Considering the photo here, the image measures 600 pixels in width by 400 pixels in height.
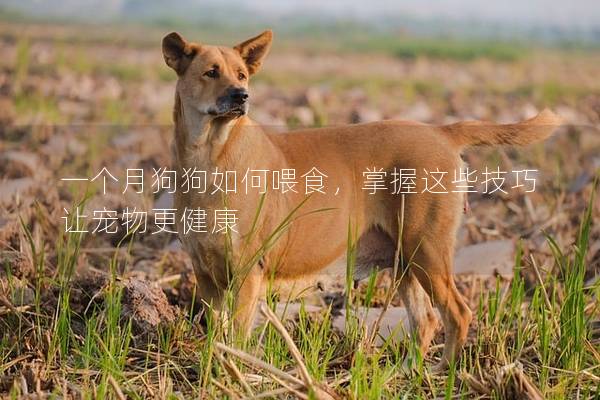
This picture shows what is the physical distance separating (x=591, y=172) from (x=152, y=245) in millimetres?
4370

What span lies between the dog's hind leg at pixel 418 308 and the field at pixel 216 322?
168 millimetres

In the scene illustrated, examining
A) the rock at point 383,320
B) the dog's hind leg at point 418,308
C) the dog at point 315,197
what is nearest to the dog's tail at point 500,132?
the dog at point 315,197

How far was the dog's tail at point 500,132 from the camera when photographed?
6.52m

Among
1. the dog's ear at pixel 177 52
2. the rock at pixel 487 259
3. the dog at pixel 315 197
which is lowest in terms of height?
the rock at pixel 487 259

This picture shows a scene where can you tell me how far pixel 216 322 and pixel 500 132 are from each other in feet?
7.66

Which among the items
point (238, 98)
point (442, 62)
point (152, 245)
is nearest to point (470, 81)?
point (442, 62)

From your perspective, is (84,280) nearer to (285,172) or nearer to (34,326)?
(34,326)

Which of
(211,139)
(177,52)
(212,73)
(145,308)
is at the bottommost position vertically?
(145,308)

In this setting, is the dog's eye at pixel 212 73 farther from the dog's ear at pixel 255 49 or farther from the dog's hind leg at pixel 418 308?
the dog's hind leg at pixel 418 308

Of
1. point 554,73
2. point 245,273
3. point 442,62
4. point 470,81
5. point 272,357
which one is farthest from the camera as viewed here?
point 442,62

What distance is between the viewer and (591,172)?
10.1m

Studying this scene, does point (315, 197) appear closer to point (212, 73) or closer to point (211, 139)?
point (211, 139)

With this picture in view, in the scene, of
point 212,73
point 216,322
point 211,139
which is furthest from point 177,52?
point 216,322

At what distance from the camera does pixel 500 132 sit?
21.5 ft
